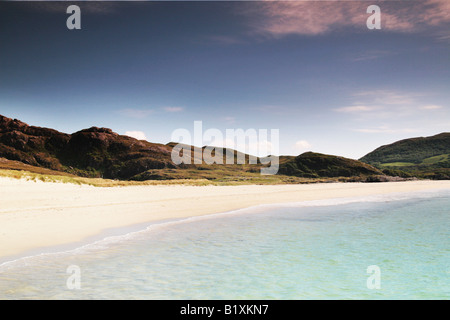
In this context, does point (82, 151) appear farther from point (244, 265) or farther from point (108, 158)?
point (244, 265)

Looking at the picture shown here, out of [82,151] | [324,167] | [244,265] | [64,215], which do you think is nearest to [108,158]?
[82,151]

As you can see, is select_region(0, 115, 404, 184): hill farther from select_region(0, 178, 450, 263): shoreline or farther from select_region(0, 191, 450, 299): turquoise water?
select_region(0, 191, 450, 299): turquoise water

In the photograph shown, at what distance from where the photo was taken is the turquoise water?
8711 mm

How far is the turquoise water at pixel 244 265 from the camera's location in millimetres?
8711

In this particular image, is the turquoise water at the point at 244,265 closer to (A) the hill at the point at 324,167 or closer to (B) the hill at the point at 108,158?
(B) the hill at the point at 108,158

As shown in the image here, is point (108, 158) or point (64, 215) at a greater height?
point (108, 158)

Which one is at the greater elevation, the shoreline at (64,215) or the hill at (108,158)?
the hill at (108,158)

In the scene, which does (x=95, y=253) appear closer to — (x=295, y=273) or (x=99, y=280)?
(x=99, y=280)

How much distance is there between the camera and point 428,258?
41.8 ft

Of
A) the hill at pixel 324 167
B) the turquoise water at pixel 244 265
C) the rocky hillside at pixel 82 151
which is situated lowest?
the turquoise water at pixel 244 265

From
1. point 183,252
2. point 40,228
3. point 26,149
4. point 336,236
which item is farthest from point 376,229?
point 26,149

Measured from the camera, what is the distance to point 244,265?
11.3 m

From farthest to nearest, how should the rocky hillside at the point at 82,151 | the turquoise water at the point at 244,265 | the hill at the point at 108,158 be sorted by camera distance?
1. the rocky hillside at the point at 82,151
2. the hill at the point at 108,158
3. the turquoise water at the point at 244,265

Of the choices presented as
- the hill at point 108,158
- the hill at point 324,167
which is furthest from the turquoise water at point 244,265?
the hill at point 324,167
